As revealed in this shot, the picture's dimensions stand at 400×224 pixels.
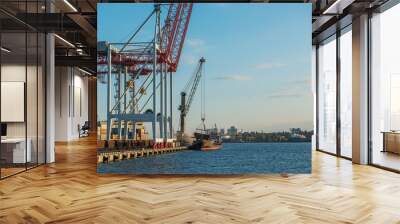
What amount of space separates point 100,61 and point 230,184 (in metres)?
2.95

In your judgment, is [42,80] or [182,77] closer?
[182,77]

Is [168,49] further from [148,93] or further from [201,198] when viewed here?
[201,198]

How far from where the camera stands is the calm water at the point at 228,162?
22.4ft

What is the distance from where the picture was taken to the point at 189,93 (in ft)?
22.6

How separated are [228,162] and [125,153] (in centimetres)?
174

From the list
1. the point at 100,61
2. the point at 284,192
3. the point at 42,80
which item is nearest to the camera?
the point at 284,192

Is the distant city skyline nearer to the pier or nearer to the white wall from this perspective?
the pier

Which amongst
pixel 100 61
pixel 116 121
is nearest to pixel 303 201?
pixel 116 121

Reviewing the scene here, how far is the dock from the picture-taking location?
268 inches

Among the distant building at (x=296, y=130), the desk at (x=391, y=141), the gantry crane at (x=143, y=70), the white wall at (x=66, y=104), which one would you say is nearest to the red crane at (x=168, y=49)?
the gantry crane at (x=143, y=70)

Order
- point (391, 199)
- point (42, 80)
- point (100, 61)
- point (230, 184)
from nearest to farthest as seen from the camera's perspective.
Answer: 1. point (391, 199)
2. point (230, 184)
3. point (100, 61)
4. point (42, 80)

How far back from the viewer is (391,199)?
507 cm

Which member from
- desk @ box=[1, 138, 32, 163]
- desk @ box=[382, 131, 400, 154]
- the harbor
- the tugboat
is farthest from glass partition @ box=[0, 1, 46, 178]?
desk @ box=[382, 131, 400, 154]

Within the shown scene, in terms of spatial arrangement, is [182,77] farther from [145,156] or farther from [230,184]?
[230,184]
